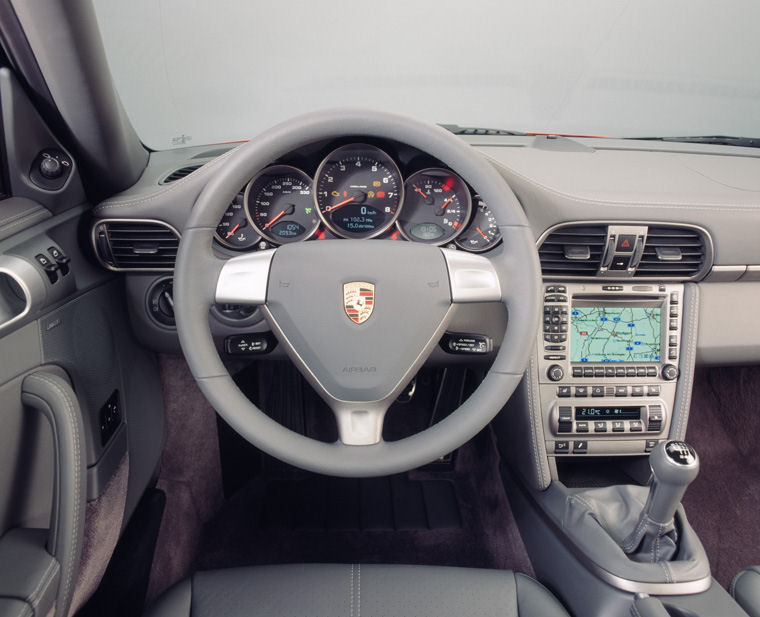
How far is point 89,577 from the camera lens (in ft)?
4.11

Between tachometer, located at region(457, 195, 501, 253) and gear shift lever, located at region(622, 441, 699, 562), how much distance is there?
0.57 metres

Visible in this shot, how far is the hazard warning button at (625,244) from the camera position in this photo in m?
1.34

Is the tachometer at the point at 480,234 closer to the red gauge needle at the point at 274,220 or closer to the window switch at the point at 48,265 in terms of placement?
the red gauge needle at the point at 274,220

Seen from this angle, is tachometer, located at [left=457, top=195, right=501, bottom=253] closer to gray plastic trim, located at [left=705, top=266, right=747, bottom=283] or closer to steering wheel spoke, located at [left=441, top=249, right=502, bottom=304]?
steering wheel spoke, located at [left=441, top=249, right=502, bottom=304]

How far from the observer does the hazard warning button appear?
134 cm

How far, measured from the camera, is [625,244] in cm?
135

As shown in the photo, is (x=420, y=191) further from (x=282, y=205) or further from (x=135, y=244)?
(x=135, y=244)

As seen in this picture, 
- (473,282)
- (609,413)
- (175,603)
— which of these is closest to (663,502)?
(609,413)

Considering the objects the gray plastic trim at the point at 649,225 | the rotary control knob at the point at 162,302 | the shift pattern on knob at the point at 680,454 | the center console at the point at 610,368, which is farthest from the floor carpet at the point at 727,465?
the rotary control knob at the point at 162,302

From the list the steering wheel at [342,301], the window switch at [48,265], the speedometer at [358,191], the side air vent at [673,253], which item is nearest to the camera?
the steering wheel at [342,301]

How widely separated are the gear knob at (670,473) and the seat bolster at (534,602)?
27 cm

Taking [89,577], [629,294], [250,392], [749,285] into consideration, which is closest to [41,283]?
[89,577]

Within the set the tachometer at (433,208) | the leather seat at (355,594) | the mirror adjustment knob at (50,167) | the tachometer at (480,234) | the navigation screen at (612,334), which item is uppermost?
the mirror adjustment knob at (50,167)

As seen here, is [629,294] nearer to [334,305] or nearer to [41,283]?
[334,305]
